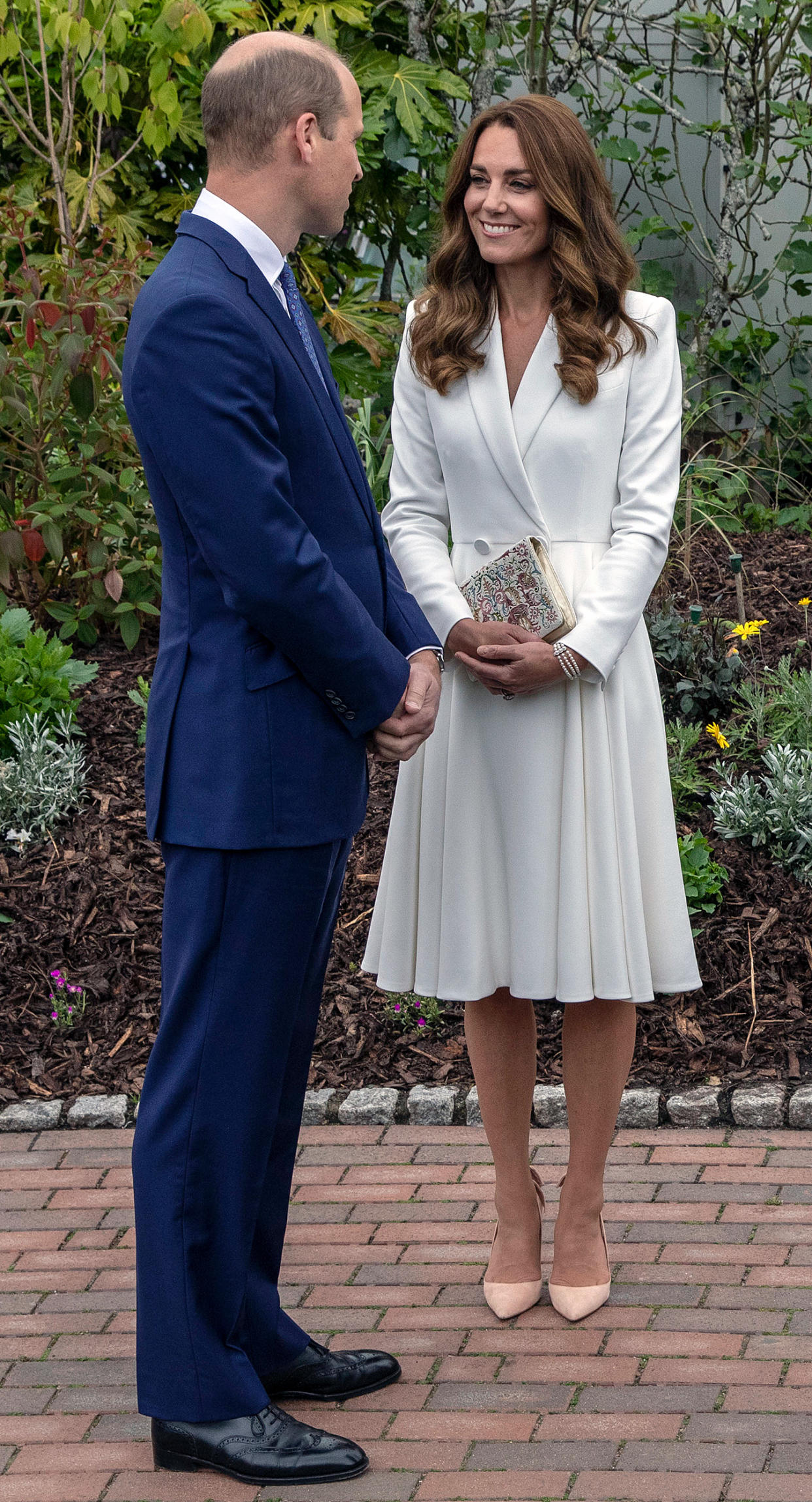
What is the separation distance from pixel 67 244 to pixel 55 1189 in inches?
151

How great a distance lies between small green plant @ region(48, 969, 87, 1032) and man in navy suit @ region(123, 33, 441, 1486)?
1686mm

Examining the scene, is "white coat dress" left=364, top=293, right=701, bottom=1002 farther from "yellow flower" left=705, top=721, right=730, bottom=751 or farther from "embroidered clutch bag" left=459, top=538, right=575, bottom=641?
"yellow flower" left=705, top=721, right=730, bottom=751

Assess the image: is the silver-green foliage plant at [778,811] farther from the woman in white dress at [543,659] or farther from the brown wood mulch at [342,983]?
the woman in white dress at [543,659]

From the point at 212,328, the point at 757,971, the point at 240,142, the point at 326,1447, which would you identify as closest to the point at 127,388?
the point at 212,328

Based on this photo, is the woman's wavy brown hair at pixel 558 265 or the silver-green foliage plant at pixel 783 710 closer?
the woman's wavy brown hair at pixel 558 265

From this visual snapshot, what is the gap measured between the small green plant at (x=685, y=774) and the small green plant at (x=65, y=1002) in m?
1.76

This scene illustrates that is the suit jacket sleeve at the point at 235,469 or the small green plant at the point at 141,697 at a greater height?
the suit jacket sleeve at the point at 235,469

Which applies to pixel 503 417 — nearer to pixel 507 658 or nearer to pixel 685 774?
pixel 507 658

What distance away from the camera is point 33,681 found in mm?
5180

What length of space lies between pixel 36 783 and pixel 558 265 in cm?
269

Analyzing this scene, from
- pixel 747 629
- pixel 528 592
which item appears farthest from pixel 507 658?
pixel 747 629

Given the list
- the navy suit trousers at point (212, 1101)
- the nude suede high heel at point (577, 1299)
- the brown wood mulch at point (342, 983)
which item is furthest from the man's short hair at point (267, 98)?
the brown wood mulch at point (342, 983)

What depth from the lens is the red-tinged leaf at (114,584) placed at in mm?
5492

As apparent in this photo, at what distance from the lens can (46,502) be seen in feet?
18.0
